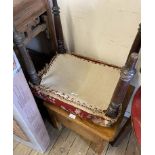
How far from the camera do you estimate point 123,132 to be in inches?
44.2

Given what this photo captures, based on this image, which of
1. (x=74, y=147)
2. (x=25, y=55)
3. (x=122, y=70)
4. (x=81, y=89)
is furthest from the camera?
(x=74, y=147)

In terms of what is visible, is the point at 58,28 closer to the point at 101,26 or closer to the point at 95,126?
the point at 101,26

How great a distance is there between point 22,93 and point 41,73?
302mm

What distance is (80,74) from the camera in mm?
1069

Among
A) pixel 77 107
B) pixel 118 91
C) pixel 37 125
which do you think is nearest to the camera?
pixel 118 91

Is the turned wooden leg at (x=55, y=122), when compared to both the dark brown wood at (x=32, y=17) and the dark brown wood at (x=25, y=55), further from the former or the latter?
the dark brown wood at (x=32, y=17)

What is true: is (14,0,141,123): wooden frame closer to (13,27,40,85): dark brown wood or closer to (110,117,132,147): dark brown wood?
(13,27,40,85): dark brown wood

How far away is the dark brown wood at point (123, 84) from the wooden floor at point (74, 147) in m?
0.41

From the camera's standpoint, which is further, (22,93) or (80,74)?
(80,74)

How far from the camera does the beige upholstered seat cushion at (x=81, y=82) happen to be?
939mm

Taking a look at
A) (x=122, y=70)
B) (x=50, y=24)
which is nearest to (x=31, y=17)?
(x=50, y=24)

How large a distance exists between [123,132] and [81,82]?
1.25 ft
